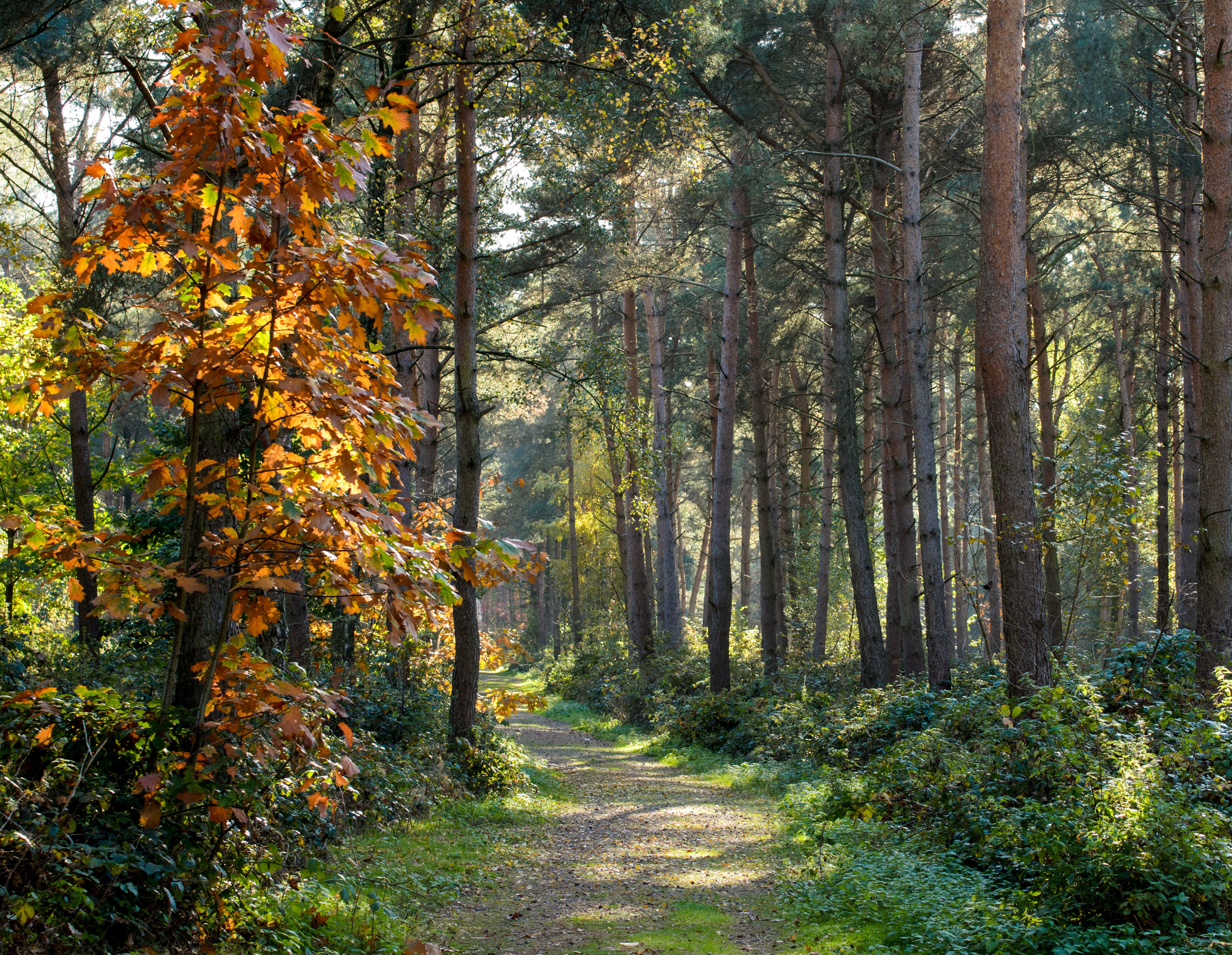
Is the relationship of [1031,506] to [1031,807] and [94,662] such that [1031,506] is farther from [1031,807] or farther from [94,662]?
[94,662]

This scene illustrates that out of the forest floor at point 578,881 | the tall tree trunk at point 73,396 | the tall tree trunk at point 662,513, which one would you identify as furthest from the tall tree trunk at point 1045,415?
the tall tree trunk at point 73,396

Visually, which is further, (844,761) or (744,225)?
(744,225)

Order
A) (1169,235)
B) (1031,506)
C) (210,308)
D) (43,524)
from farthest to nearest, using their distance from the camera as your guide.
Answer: (1169,235)
(1031,506)
(210,308)
(43,524)

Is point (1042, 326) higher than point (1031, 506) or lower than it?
higher

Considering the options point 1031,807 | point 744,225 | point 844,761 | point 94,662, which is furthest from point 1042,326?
point 94,662

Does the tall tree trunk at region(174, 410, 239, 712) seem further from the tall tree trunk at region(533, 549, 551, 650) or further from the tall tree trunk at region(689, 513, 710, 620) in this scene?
the tall tree trunk at region(533, 549, 551, 650)

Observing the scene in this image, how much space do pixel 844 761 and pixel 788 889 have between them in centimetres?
510

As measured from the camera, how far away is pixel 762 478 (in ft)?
60.2

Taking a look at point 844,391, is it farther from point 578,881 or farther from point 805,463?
point 805,463

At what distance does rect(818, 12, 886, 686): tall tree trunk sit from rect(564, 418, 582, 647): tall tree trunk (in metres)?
17.2

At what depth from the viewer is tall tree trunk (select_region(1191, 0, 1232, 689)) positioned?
838cm

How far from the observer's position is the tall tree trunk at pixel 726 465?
659 inches

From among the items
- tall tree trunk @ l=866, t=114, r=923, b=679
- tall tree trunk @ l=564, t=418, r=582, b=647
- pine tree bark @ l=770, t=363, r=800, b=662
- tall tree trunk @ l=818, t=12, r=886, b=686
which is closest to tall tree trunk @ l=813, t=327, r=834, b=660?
pine tree bark @ l=770, t=363, r=800, b=662

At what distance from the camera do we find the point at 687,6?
9.79 metres
